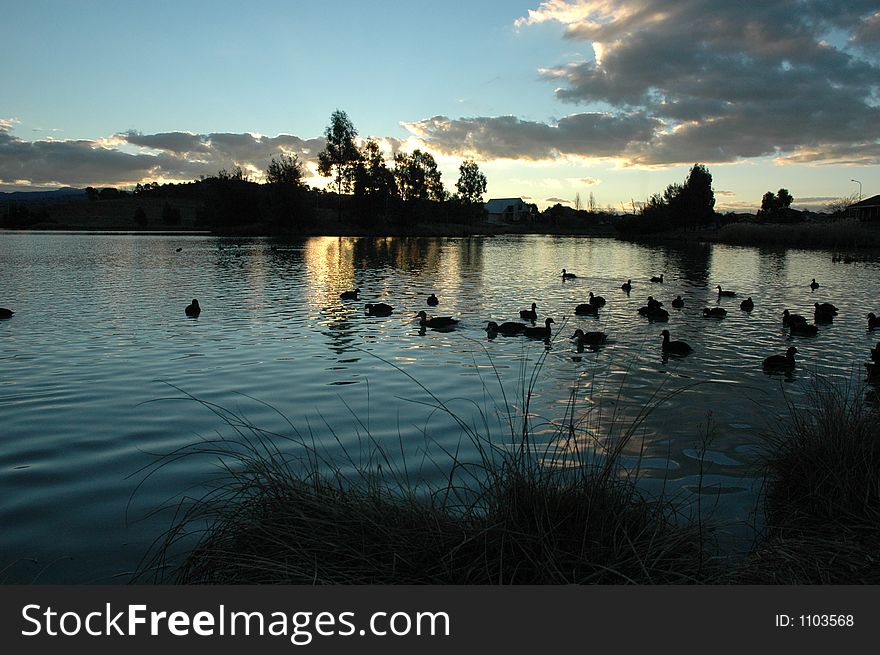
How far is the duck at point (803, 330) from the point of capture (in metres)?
15.9

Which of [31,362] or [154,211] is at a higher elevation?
[154,211]

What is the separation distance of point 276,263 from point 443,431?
3526cm

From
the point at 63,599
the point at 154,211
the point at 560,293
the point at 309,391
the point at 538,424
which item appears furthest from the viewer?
the point at 154,211

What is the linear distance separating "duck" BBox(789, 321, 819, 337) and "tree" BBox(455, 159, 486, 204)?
135 meters

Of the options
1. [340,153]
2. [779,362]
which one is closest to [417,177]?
[340,153]

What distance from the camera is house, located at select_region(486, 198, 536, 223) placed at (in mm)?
182125

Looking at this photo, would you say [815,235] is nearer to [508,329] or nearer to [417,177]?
[508,329]

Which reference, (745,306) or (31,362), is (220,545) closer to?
(31,362)

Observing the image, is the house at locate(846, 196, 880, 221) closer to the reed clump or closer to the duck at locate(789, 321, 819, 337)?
the duck at locate(789, 321, 819, 337)

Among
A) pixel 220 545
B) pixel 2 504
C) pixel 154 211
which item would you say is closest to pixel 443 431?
pixel 220 545

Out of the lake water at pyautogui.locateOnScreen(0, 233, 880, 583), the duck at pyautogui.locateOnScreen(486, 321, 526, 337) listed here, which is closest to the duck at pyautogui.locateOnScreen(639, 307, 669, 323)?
the lake water at pyautogui.locateOnScreen(0, 233, 880, 583)

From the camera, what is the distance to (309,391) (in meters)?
10.2

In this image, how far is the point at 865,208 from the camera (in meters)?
95.5

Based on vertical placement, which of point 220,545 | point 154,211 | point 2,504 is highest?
point 154,211
